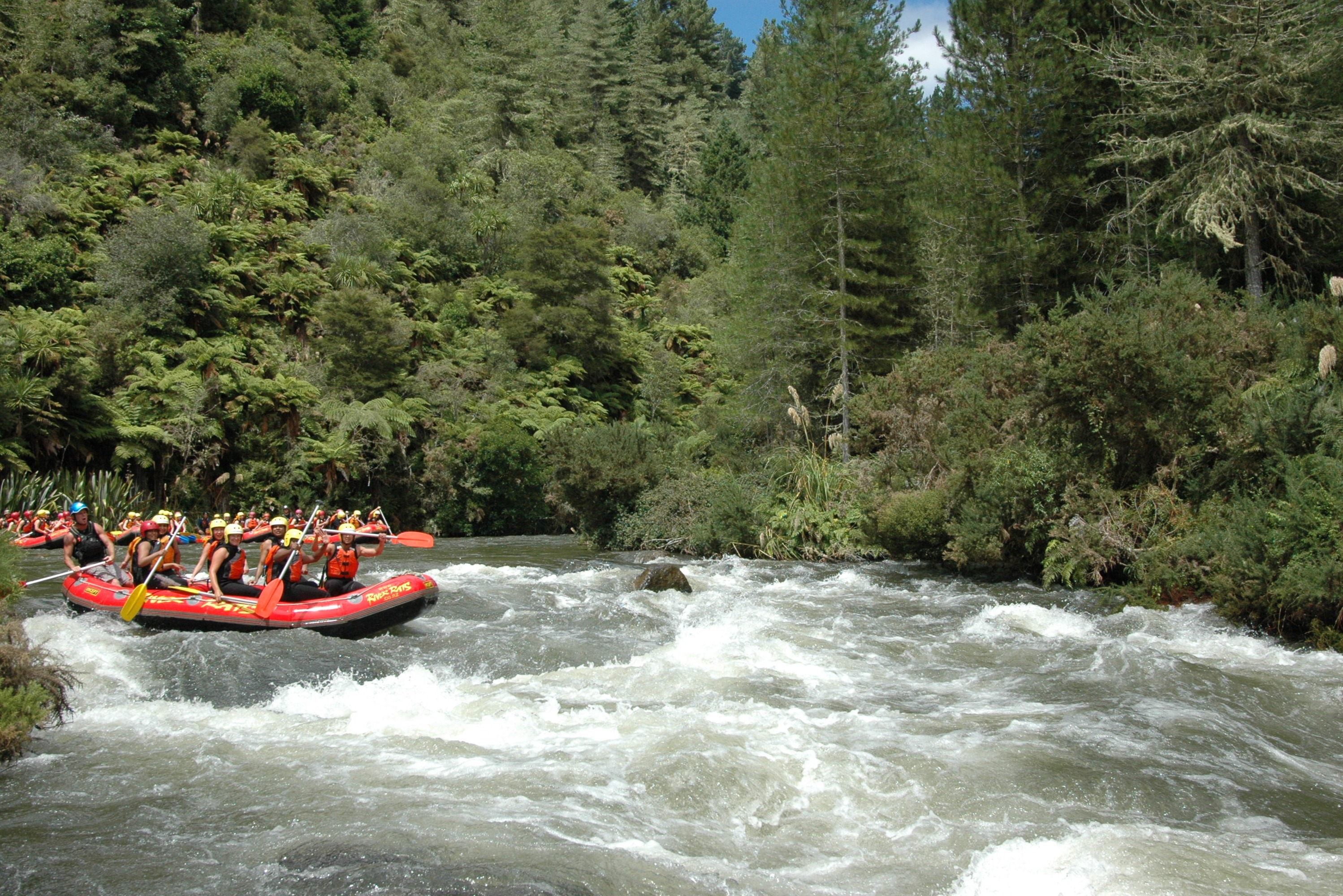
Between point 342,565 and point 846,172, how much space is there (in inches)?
582

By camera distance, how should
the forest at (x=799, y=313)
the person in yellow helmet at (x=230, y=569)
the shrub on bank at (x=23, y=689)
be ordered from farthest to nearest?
the forest at (x=799, y=313), the person in yellow helmet at (x=230, y=569), the shrub on bank at (x=23, y=689)

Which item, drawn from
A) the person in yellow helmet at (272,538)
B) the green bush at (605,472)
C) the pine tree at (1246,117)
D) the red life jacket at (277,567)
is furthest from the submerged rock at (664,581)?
the pine tree at (1246,117)

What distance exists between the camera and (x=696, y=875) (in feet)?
16.5

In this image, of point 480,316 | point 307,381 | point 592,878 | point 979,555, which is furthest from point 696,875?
point 480,316

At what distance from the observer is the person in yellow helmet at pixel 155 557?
37.0 feet

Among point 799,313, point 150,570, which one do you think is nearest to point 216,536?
point 150,570

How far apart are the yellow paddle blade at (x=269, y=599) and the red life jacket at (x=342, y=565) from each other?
0.92 m

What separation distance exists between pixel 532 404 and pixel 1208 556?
69.2 ft

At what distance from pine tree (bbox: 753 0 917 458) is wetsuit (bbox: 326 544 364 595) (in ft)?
37.6

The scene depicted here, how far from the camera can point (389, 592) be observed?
1048 centimetres

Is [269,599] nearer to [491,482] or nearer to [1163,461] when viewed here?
[1163,461]

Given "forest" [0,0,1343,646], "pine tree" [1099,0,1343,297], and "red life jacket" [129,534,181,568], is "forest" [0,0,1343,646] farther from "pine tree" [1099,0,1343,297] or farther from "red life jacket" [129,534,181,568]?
"red life jacket" [129,534,181,568]

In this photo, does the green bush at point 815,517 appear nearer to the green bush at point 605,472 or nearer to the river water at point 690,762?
the green bush at point 605,472

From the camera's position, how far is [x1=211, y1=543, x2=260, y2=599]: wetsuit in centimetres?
1095
